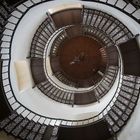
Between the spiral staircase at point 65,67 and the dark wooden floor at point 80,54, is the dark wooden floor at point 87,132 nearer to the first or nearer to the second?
the spiral staircase at point 65,67

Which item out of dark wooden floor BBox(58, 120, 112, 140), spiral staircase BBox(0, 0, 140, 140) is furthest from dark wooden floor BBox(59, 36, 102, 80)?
dark wooden floor BBox(58, 120, 112, 140)

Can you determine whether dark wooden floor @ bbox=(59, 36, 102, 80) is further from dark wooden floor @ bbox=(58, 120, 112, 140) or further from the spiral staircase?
dark wooden floor @ bbox=(58, 120, 112, 140)

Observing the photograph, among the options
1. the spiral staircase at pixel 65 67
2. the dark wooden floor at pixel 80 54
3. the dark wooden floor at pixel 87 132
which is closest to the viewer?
the spiral staircase at pixel 65 67

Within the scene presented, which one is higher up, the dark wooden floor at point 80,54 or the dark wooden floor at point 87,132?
the dark wooden floor at point 80,54

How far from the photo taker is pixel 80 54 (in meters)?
11.5

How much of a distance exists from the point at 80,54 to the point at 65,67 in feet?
3.33

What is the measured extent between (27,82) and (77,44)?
3.70 metres

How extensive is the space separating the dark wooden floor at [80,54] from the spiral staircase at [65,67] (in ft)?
0.15

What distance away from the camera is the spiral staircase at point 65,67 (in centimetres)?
679

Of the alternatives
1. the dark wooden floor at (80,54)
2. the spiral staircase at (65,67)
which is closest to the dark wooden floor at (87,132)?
the spiral staircase at (65,67)

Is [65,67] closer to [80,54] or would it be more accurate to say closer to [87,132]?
[80,54]

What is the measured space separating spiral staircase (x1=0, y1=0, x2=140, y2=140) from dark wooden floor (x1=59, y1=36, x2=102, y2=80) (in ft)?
0.15

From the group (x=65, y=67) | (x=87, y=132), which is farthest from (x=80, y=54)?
(x=87, y=132)

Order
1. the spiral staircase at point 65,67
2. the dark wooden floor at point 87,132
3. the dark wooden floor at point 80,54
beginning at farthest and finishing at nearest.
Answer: the dark wooden floor at point 80,54
the dark wooden floor at point 87,132
the spiral staircase at point 65,67
